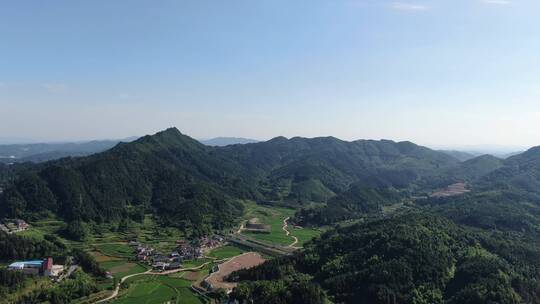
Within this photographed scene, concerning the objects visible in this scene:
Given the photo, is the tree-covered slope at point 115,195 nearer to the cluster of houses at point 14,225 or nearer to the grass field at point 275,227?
the cluster of houses at point 14,225

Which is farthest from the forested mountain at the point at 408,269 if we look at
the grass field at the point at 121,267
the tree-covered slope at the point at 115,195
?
the tree-covered slope at the point at 115,195

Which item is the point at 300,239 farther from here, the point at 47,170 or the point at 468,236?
the point at 47,170

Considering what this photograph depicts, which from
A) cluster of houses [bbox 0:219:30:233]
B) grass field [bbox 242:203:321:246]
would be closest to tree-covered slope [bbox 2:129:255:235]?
cluster of houses [bbox 0:219:30:233]

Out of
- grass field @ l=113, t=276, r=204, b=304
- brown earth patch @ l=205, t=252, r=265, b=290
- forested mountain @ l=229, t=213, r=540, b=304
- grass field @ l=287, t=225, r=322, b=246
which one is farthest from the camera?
grass field @ l=287, t=225, r=322, b=246

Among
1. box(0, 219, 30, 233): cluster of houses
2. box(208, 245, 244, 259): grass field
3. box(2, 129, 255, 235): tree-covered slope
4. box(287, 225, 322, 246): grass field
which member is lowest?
box(287, 225, 322, 246): grass field

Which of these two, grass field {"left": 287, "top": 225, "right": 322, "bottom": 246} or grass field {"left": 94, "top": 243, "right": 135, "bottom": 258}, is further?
grass field {"left": 287, "top": 225, "right": 322, "bottom": 246}

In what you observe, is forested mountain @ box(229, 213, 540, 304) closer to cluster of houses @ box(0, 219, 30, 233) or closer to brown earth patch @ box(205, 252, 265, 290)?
brown earth patch @ box(205, 252, 265, 290)

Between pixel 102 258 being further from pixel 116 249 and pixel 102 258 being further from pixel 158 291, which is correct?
pixel 158 291
